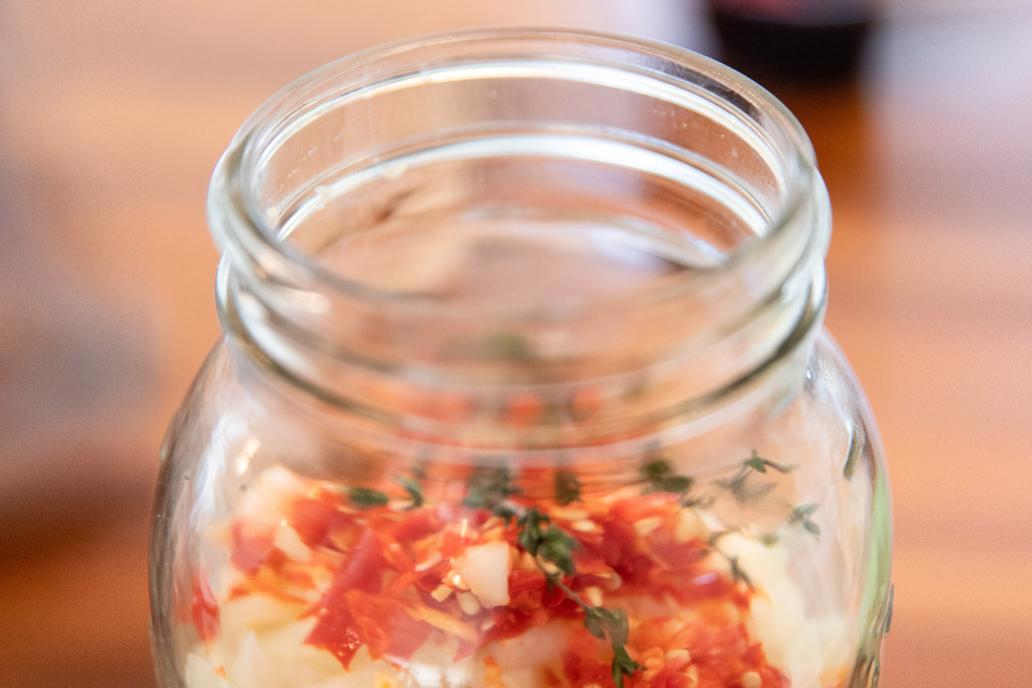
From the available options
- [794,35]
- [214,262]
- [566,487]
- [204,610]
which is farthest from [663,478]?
[794,35]

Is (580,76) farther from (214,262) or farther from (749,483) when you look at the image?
(214,262)

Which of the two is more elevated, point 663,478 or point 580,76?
point 580,76

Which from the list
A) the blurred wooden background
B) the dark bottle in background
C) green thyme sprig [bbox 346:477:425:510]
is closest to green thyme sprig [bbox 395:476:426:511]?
green thyme sprig [bbox 346:477:425:510]

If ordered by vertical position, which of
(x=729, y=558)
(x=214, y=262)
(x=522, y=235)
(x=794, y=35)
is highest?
(x=794, y=35)

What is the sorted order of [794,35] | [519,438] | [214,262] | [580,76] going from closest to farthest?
[519,438] < [580,76] < [214,262] < [794,35]

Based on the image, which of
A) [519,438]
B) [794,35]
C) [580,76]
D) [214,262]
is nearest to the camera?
[519,438]

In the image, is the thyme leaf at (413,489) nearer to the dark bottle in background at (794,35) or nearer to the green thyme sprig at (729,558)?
the green thyme sprig at (729,558)

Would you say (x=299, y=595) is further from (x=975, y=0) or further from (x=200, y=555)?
(x=975, y=0)
